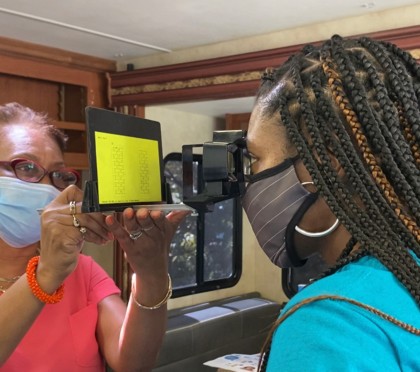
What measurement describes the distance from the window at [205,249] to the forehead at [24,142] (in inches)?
89.0

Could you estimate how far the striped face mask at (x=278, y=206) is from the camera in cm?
75

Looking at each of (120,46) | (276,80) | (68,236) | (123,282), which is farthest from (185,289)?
(276,80)

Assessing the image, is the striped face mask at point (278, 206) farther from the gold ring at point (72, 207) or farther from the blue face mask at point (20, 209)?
the blue face mask at point (20, 209)

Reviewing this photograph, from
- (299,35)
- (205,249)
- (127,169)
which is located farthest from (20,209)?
(205,249)

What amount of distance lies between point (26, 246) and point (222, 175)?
2.28ft

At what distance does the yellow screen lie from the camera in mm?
897

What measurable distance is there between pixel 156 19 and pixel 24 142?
1202mm

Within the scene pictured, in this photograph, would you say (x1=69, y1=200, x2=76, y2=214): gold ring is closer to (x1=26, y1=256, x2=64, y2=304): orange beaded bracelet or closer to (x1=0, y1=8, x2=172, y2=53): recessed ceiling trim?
(x1=26, y1=256, x2=64, y2=304): orange beaded bracelet

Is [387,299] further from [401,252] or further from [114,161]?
[114,161]

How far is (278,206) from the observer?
79 cm

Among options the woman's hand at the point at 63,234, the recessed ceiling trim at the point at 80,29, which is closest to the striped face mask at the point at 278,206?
the woman's hand at the point at 63,234

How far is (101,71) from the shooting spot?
10.2 ft

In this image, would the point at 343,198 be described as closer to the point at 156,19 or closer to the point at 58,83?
the point at 156,19

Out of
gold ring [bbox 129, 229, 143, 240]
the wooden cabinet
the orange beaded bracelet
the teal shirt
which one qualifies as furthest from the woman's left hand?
the wooden cabinet
